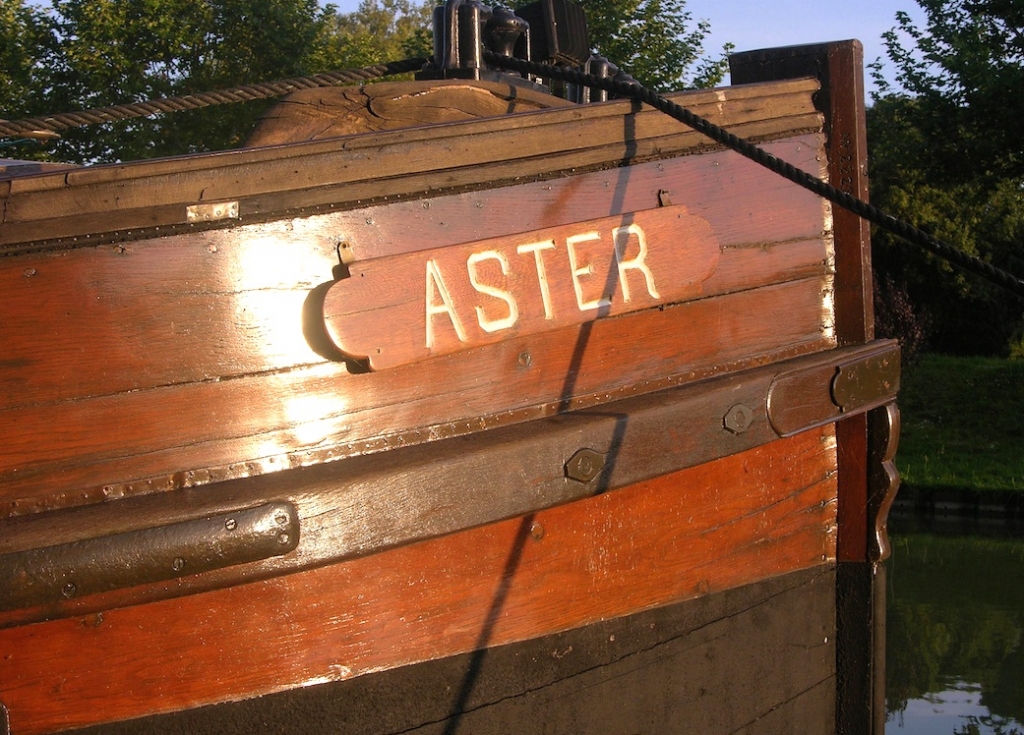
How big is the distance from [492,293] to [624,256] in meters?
0.34

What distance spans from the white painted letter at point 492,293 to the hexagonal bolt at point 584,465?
11.5 inches

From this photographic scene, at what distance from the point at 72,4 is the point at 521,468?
580 inches

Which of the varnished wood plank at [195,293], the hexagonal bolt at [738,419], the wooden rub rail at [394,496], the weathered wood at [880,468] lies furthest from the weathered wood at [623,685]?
the varnished wood plank at [195,293]

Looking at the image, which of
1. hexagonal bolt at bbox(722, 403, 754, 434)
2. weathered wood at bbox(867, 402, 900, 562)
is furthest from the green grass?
hexagonal bolt at bbox(722, 403, 754, 434)

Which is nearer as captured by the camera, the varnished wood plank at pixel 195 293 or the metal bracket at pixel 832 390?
the varnished wood plank at pixel 195 293

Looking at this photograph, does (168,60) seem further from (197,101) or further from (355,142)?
(355,142)

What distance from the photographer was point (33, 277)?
6.89 ft

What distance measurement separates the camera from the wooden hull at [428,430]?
2.11 m

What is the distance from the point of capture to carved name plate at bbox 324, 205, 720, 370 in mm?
2273

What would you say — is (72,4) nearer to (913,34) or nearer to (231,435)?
(913,34)

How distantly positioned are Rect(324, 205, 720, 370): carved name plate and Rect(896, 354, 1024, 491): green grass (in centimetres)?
1048

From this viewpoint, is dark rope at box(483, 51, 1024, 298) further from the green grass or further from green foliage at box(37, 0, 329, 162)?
green foliage at box(37, 0, 329, 162)

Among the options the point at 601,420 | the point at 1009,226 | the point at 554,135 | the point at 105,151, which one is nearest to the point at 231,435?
the point at 601,420

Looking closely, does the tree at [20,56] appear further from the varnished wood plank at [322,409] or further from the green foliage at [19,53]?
the varnished wood plank at [322,409]
